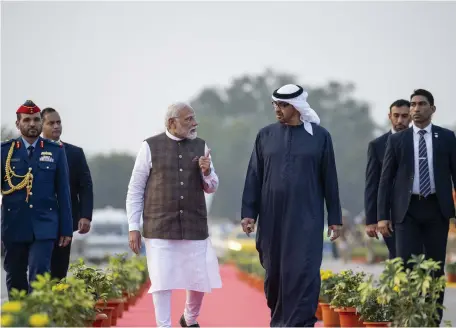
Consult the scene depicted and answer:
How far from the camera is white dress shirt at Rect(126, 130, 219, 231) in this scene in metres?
13.3

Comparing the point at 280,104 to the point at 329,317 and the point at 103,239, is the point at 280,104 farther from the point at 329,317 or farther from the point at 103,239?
the point at 103,239

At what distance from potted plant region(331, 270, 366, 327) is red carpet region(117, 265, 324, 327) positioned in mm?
1689

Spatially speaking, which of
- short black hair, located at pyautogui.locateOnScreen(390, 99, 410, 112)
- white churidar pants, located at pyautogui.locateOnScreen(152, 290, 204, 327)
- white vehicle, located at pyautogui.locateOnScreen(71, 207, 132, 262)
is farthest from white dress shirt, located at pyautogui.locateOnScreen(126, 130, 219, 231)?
white vehicle, located at pyautogui.locateOnScreen(71, 207, 132, 262)

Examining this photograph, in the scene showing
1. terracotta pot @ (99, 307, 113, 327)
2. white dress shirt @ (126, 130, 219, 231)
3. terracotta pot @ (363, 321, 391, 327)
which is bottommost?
terracotta pot @ (99, 307, 113, 327)

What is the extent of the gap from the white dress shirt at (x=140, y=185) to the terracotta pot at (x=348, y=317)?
1.83 m

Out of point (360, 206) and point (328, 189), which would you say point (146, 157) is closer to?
point (328, 189)

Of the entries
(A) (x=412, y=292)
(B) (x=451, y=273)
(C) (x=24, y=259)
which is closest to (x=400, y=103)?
(A) (x=412, y=292)

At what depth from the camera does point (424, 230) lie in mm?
13078

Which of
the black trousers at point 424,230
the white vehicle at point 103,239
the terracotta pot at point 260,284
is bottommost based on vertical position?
the white vehicle at point 103,239

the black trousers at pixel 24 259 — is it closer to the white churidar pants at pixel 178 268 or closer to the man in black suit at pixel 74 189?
the white churidar pants at pixel 178 268

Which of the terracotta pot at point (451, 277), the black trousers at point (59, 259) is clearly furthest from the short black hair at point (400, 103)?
the terracotta pot at point (451, 277)

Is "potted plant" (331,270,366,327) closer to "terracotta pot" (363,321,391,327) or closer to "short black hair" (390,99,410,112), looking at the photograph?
"terracotta pot" (363,321,391,327)

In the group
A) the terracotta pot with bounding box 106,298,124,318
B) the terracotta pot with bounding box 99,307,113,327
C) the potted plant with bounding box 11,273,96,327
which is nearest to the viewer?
the potted plant with bounding box 11,273,96,327

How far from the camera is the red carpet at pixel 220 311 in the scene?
1672cm
